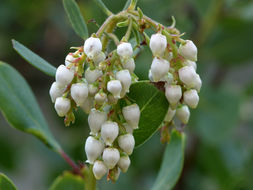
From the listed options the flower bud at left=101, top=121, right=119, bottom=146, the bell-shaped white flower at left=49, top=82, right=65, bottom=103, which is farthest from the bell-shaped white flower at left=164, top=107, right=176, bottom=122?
the bell-shaped white flower at left=49, top=82, right=65, bottom=103

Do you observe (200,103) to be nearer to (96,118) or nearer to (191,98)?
(191,98)

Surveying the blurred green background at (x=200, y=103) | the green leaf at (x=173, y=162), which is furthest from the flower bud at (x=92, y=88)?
the blurred green background at (x=200, y=103)

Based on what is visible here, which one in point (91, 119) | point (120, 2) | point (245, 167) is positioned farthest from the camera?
point (245, 167)

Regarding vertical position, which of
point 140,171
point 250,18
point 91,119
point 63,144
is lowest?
point 140,171

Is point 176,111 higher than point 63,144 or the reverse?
higher

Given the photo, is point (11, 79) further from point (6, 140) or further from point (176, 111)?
point (6, 140)

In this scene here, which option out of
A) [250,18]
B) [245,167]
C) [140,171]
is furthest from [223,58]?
[140,171]

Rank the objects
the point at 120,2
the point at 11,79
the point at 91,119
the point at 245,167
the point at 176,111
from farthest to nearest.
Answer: the point at 245,167 < the point at 120,2 < the point at 11,79 < the point at 176,111 < the point at 91,119
